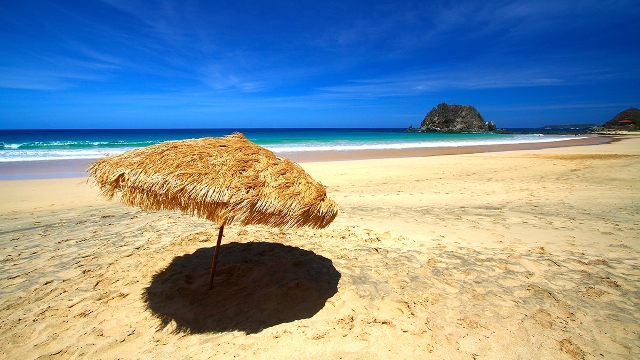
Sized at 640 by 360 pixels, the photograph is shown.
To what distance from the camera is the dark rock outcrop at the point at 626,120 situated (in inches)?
2336

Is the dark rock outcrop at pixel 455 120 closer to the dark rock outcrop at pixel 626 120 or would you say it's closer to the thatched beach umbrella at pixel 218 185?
the dark rock outcrop at pixel 626 120

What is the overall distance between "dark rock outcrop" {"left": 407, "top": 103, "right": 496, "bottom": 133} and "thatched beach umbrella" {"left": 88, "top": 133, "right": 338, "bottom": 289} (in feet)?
256

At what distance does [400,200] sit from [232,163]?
5.53 metres

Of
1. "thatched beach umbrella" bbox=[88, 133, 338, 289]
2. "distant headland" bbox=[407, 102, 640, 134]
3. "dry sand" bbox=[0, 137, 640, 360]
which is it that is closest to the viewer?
"thatched beach umbrella" bbox=[88, 133, 338, 289]

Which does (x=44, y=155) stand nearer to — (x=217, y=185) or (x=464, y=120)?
(x=217, y=185)

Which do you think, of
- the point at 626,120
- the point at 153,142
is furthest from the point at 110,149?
the point at 626,120

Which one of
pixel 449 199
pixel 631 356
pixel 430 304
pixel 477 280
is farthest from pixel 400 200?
pixel 631 356

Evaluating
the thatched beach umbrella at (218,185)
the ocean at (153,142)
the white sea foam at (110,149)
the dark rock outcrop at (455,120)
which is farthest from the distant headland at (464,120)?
the thatched beach umbrella at (218,185)

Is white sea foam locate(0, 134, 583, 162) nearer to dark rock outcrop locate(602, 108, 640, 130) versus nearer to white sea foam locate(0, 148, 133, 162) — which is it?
white sea foam locate(0, 148, 133, 162)

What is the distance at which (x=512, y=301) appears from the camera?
120 inches

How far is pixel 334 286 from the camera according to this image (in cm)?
337

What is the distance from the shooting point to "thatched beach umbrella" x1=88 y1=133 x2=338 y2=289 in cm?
242

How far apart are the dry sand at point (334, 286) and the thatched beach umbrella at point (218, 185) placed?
40.5 inches

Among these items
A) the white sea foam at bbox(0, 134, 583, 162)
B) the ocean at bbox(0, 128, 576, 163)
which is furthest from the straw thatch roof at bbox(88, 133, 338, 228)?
the white sea foam at bbox(0, 134, 583, 162)
